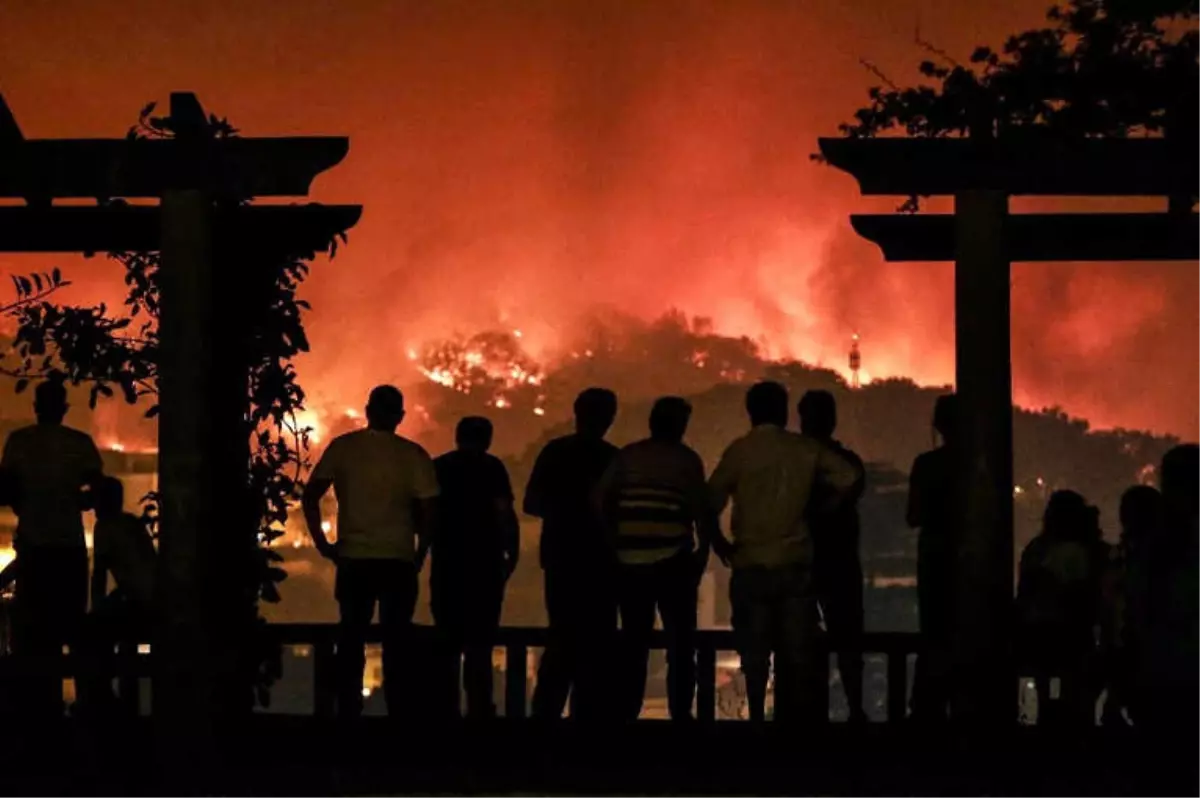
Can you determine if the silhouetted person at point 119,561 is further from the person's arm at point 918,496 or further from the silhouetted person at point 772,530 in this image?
the person's arm at point 918,496

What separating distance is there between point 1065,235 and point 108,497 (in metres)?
5.58

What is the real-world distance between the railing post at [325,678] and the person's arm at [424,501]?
55.3 inches

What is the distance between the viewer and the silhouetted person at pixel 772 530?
11.5 m

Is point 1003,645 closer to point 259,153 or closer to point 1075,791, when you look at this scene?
point 1075,791

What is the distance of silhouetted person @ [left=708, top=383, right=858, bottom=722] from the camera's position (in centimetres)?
1150

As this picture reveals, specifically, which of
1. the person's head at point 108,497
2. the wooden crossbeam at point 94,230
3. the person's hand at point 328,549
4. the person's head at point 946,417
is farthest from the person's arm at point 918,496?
the person's head at point 108,497

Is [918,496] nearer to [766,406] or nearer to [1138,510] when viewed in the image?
[766,406]

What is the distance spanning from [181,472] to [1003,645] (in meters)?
4.21

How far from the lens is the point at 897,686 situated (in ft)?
43.6

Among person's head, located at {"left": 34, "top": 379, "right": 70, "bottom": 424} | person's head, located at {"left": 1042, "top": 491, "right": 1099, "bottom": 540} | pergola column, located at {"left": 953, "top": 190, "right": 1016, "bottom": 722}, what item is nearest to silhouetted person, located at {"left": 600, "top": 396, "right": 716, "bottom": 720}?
pergola column, located at {"left": 953, "top": 190, "right": 1016, "bottom": 722}

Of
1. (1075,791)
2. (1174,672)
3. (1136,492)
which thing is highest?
(1136,492)

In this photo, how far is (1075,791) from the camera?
10297 mm

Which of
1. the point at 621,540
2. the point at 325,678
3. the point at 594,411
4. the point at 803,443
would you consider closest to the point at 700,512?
the point at 621,540

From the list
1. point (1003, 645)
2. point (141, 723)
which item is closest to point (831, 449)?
point (1003, 645)
